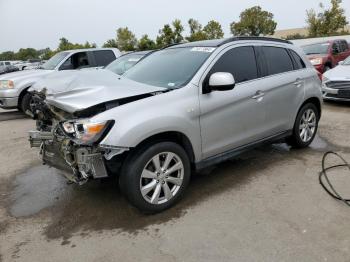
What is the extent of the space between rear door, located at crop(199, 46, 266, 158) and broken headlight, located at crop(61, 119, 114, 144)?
1.11m

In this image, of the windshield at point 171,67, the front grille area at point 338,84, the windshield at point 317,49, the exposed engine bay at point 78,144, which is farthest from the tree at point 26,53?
the exposed engine bay at point 78,144

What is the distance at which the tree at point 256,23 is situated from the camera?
41.9m

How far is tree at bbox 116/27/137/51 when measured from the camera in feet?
148

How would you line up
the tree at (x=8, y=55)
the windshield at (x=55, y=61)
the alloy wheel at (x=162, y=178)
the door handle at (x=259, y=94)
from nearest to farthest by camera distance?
the alloy wheel at (x=162, y=178) < the door handle at (x=259, y=94) < the windshield at (x=55, y=61) < the tree at (x=8, y=55)

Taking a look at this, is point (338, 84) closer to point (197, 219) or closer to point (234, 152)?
point (234, 152)

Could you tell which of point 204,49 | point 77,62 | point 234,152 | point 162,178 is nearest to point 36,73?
point 77,62

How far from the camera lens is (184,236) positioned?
10.7ft

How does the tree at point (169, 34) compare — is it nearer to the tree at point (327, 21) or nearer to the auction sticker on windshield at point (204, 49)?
the tree at point (327, 21)

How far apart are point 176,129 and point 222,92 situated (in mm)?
817

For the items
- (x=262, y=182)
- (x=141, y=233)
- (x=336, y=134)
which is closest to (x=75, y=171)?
(x=141, y=233)

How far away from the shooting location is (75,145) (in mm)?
3379

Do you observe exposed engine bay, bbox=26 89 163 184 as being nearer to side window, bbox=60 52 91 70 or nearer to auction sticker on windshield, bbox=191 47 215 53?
auction sticker on windshield, bbox=191 47 215 53

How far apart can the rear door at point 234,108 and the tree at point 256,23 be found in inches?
1547

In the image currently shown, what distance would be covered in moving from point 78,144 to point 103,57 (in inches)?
322
